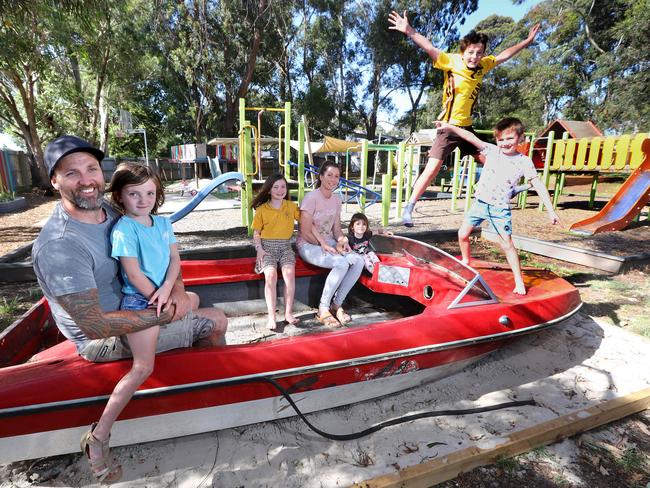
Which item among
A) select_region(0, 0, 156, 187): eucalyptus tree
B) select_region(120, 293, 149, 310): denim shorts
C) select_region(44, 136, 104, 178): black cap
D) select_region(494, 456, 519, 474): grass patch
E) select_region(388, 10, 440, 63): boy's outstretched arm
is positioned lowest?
select_region(494, 456, 519, 474): grass patch

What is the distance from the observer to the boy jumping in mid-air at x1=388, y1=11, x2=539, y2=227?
140 inches

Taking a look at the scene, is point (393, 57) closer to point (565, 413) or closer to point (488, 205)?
point (488, 205)

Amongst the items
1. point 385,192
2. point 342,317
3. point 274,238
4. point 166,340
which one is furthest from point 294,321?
point 385,192

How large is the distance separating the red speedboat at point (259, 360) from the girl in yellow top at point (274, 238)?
10.9 inches

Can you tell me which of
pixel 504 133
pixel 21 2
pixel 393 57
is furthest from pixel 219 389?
pixel 393 57

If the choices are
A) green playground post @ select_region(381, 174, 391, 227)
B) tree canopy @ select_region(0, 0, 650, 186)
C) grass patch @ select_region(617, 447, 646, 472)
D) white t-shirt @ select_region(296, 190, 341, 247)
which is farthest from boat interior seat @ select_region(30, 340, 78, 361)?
tree canopy @ select_region(0, 0, 650, 186)

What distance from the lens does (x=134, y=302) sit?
6.01 ft

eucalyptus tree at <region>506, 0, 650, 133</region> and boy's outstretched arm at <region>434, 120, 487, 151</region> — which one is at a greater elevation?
eucalyptus tree at <region>506, 0, 650, 133</region>

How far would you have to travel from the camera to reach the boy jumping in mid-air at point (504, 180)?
3264 mm

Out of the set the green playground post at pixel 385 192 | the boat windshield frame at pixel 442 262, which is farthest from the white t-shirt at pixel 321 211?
the green playground post at pixel 385 192

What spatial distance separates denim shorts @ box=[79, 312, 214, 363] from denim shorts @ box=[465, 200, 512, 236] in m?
2.62

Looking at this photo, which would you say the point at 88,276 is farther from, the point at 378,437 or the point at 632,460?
the point at 632,460

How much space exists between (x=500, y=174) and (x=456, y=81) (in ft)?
3.48

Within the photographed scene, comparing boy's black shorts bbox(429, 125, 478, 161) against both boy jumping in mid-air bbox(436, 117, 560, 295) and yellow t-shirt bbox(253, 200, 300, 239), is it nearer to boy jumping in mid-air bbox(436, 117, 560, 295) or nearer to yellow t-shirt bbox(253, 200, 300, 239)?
boy jumping in mid-air bbox(436, 117, 560, 295)
